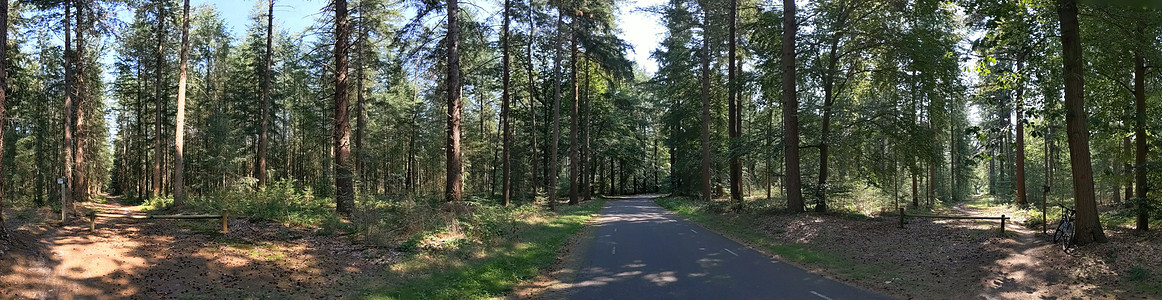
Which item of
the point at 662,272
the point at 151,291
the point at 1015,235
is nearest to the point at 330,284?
the point at 151,291

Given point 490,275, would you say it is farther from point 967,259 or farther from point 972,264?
point 967,259

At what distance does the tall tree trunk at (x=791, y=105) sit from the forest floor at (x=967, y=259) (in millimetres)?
2506

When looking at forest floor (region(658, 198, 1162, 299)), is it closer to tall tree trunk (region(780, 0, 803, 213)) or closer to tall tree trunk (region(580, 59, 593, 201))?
tall tree trunk (region(780, 0, 803, 213))

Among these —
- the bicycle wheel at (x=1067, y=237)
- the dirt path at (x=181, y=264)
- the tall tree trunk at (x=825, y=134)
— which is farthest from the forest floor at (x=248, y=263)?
the tall tree trunk at (x=825, y=134)

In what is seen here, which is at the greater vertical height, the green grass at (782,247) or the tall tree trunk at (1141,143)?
the tall tree trunk at (1141,143)

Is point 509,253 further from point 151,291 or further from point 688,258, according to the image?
point 151,291

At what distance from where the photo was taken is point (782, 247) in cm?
1284

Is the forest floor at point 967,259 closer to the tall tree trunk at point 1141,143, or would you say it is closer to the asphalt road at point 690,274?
the tall tree trunk at point 1141,143

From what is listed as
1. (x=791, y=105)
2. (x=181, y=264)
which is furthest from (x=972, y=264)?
(x=181, y=264)

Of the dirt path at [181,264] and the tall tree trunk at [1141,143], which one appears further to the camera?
the tall tree trunk at [1141,143]

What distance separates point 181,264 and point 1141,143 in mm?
19282

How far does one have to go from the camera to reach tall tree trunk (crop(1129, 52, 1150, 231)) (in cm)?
1074

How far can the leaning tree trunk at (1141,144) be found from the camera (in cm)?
1074

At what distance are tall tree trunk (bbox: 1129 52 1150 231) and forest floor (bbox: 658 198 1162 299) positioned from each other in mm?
436
